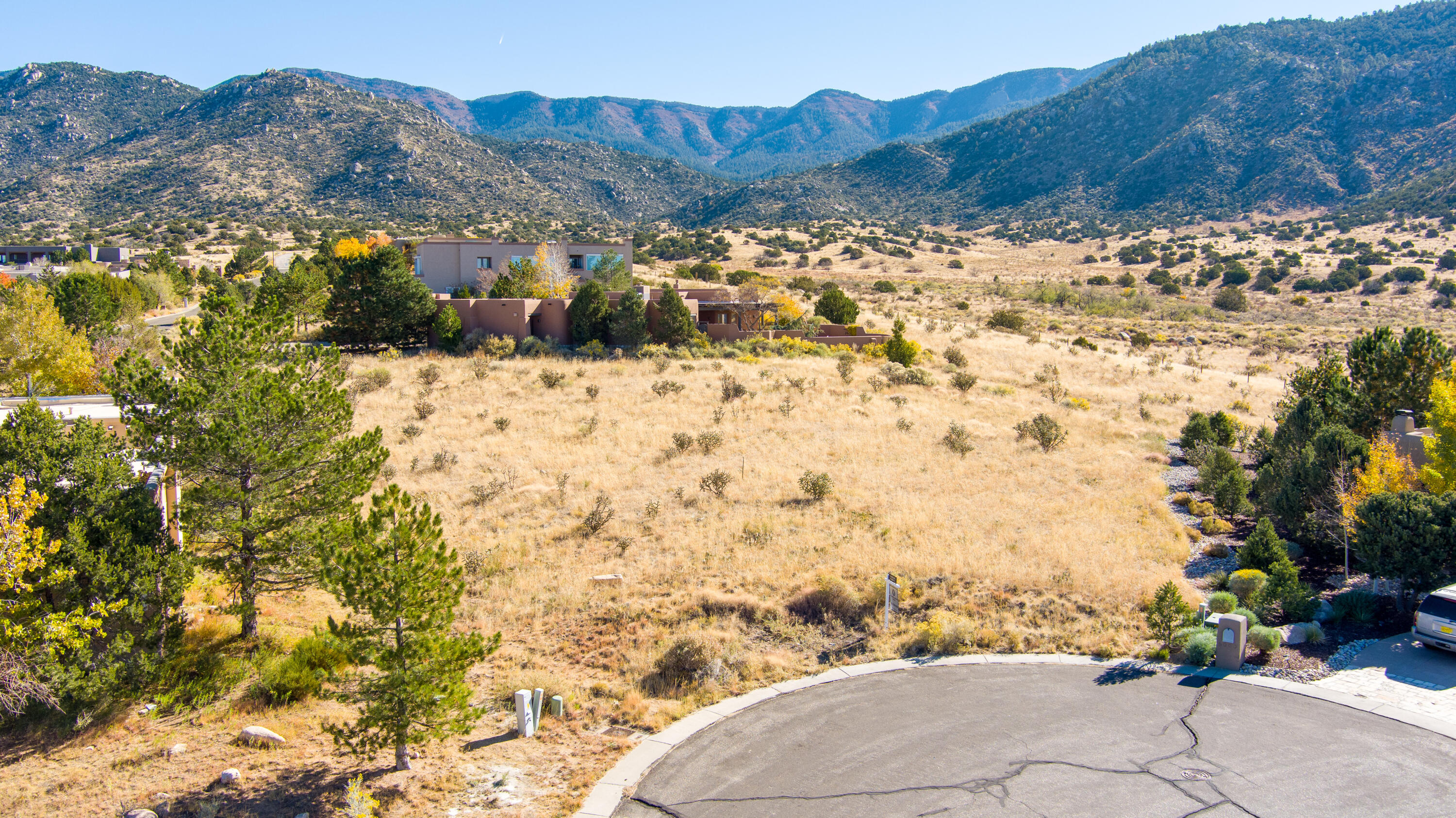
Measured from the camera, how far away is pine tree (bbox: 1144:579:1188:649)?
13352mm

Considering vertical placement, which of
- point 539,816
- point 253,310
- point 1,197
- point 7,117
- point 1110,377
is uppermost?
point 7,117

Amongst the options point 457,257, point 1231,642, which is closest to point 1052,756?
point 1231,642

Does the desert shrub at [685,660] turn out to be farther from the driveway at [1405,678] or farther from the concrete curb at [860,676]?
the driveway at [1405,678]

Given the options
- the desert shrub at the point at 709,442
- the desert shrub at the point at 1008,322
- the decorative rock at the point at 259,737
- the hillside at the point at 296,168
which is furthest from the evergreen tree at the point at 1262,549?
the hillside at the point at 296,168

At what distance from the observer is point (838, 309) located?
5056 centimetres

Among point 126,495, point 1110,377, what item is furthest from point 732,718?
point 1110,377

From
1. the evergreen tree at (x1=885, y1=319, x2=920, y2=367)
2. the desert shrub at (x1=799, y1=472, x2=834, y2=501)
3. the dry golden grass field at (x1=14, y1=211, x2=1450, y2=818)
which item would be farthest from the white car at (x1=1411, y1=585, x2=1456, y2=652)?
the evergreen tree at (x1=885, y1=319, x2=920, y2=367)

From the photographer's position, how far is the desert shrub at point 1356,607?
1422 cm

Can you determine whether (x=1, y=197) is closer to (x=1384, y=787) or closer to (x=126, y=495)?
(x=126, y=495)

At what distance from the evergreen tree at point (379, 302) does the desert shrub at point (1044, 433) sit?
3069 centimetres

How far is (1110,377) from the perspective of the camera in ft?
134

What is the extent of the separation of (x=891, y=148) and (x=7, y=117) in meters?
128

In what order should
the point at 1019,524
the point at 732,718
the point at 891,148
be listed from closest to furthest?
1. the point at 732,718
2. the point at 1019,524
3. the point at 891,148

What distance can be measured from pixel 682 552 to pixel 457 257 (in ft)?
147
